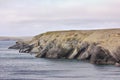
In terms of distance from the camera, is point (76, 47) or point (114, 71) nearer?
point (114, 71)

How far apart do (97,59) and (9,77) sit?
34.8m

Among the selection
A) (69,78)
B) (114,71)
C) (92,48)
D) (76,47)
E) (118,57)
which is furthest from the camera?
(76,47)

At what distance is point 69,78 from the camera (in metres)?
76.6

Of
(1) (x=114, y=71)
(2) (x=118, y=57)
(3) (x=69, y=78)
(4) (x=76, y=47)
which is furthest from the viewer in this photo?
(4) (x=76, y=47)

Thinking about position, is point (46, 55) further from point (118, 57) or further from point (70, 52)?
point (118, 57)

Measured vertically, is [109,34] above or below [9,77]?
above

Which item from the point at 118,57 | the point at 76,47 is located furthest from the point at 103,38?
the point at 118,57

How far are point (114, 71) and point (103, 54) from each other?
60.5 feet

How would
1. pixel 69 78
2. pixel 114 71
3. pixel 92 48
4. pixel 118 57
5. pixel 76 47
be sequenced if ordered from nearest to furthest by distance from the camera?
pixel 69 78 → pixel 114 71 → pixel 118 57 → pixel 92 48 → pixel 76 47

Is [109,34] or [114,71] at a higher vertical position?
[109,34]

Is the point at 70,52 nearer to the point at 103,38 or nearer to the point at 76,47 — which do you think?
the point at 76,47

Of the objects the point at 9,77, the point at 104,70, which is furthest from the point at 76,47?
the point at 9,77

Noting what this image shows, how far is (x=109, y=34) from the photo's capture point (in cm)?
12525

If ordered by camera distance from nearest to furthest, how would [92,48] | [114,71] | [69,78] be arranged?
1. [69,78]
2. [114,71]
3. [92,48]
